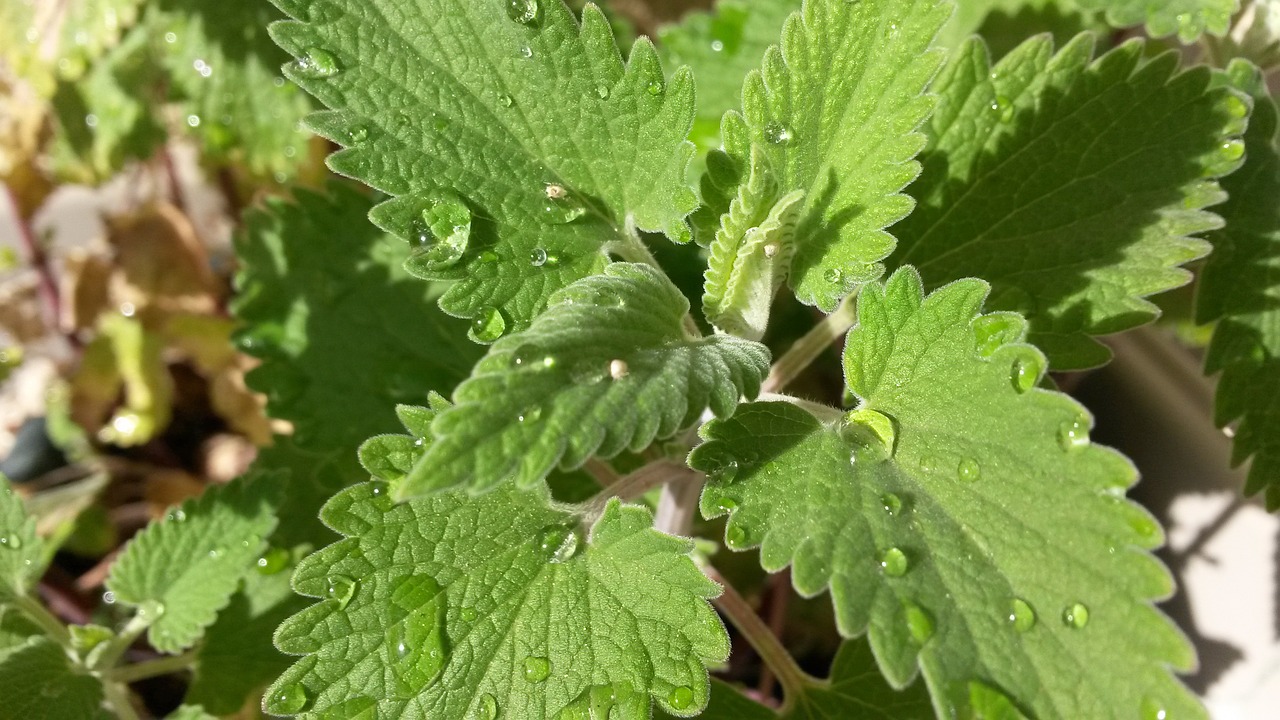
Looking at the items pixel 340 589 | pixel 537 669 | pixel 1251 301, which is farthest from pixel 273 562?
pixel 1251 301

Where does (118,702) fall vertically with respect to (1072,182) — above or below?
below

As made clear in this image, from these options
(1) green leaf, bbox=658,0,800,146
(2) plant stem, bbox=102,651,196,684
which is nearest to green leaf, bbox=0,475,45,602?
(2) plant stem, bbox=102,651,196,684

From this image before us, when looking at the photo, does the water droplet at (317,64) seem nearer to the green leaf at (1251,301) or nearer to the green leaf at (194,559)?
the green leaf at (194,559)

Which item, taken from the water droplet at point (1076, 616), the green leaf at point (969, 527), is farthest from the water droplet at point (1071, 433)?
the water droplet at point (1076, 616)

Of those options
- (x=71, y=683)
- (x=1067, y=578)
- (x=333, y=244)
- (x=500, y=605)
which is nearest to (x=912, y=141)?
(x=1067, y=578)

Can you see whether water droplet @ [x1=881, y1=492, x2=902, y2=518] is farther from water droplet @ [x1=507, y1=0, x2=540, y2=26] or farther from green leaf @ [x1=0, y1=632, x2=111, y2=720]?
Answer: green leaf @ [x1=0, y1=632, x2=111, y2=720]

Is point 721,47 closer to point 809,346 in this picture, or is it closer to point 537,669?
point 809,346

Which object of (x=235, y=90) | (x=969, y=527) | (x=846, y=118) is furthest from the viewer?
(x=235, y=90)
